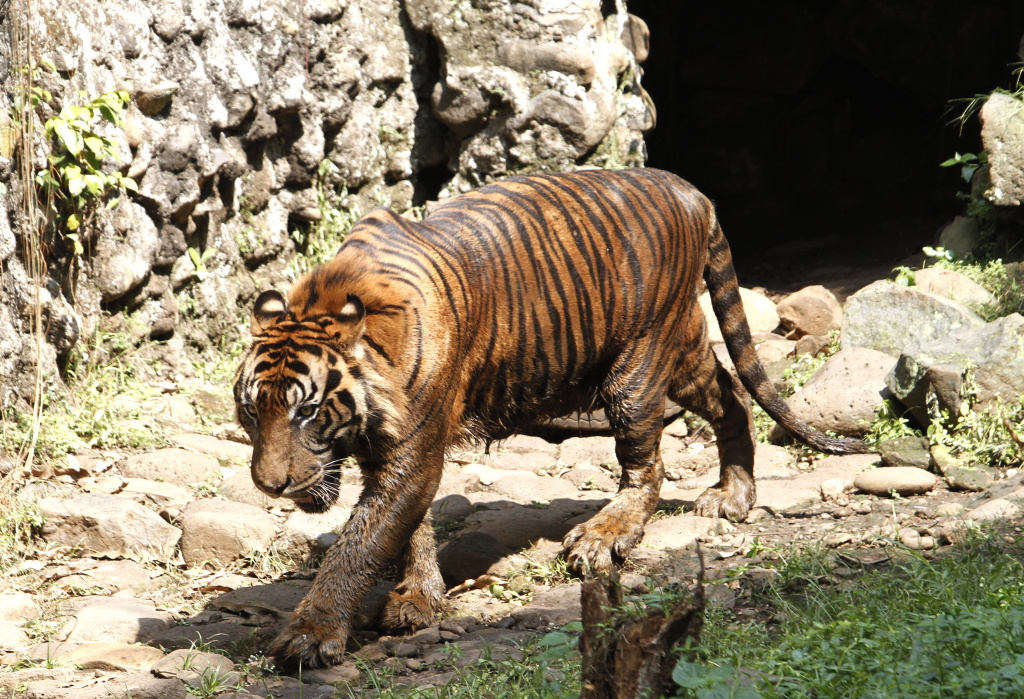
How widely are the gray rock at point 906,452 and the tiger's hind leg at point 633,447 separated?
1640 millimetres

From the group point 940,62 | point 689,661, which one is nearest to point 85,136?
point 689,661

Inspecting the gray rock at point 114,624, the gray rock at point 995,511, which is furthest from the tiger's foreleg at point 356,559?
the gray rock at point 995,511

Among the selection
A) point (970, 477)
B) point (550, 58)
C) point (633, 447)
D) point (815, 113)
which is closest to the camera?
point (633, 447)

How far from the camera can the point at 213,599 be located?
4.17 meters

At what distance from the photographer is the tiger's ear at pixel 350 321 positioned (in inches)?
137

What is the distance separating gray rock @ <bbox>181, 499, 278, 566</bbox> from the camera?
4.58 metres

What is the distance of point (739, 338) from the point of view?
5.29 meters

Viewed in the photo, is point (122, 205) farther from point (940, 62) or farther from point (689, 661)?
point (940, 62)

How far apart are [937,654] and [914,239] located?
32.9ft

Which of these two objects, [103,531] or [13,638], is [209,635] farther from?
[103,531]

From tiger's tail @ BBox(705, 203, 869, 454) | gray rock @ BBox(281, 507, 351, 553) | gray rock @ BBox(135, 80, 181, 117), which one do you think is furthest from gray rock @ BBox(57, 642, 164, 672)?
gray rock @ BBox(135, 80, 181, 117)

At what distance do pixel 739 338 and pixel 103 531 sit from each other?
332 centimetres

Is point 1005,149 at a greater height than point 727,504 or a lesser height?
greater

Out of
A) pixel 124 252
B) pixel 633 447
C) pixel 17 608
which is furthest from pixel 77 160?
pixel 633 447
